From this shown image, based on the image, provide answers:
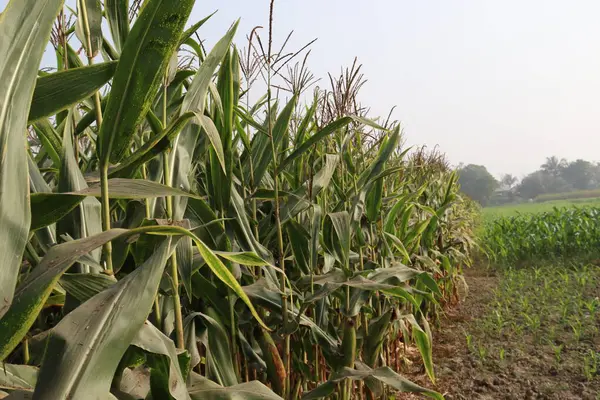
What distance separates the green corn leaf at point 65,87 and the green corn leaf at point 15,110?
12 cm

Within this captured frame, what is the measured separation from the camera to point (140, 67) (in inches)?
25.1

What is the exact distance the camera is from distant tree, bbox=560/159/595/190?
234 feet

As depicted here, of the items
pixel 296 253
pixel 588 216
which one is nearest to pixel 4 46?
pixel 296 253

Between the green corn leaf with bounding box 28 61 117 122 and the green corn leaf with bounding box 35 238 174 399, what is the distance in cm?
26

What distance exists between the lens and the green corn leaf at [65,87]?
649mm

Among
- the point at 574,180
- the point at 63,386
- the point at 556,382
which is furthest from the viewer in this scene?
the point at 574,180

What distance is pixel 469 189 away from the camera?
202 feet

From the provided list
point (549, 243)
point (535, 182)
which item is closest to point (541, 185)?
point (535, 182)

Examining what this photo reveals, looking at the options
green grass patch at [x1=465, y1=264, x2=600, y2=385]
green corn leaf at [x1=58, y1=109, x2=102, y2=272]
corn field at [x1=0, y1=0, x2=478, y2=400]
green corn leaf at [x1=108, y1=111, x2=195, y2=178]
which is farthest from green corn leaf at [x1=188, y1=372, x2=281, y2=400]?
green grass patch at [x1=465, y1=264, x2=600, y2=385]

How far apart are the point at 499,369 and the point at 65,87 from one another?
2.74 meters

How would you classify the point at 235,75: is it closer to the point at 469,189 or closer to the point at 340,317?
the point at 340,317

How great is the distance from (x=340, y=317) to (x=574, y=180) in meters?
80.9

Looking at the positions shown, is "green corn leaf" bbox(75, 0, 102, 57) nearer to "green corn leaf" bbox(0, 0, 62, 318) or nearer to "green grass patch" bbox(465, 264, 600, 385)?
"green corn leaf" bbox(0, 0, 62, 318)

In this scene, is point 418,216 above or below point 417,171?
below
